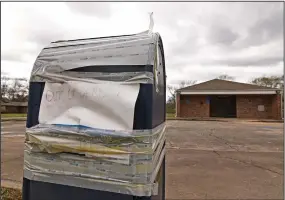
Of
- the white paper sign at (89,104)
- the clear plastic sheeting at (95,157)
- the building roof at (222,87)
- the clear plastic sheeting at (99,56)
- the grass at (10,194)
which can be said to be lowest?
the grass at (10,194)

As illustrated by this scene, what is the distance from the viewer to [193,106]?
2684 centimetres

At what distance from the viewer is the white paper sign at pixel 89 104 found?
1521 mm

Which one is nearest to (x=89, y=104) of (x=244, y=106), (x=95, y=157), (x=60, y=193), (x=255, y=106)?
(x=95, y=157)

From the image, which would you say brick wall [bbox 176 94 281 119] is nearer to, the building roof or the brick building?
the brick building

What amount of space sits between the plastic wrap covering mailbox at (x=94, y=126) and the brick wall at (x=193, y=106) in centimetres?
2535

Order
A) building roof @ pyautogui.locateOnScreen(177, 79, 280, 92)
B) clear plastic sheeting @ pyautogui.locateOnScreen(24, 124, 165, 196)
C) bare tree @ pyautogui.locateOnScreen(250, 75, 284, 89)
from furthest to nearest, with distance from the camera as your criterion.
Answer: bare tree @ pyautogui.locateOnScreen(250, 75, 284, 89)
building roof @ pyautogui.locateOnScreen(177, 79, 280, 92)
clear plastic sheeting @ pyautogui.locateOnScreen(24, 124, 165, 196)

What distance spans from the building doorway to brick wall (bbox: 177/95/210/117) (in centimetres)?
247

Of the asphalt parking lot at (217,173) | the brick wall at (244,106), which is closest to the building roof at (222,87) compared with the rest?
the brick wall at (244,106)

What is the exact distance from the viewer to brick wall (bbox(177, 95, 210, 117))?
26.6 metres

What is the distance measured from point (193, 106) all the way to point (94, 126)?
26090 mm

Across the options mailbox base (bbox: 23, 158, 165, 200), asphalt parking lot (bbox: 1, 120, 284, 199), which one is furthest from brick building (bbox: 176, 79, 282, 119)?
mailbox base (bbox: 23, 158, 165, 200)

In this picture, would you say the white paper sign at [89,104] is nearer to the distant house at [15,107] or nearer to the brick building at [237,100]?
the brick building at [237,100]

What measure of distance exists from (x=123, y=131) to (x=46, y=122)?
611mm

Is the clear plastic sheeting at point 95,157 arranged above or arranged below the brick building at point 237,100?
below
